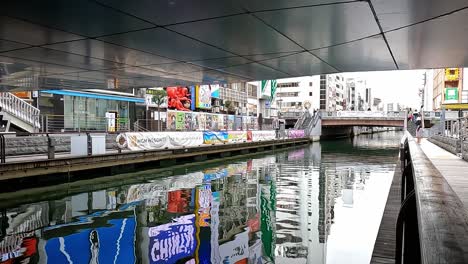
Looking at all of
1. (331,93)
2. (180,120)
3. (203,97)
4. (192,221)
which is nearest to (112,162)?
(192,221)

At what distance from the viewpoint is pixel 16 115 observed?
25.0m

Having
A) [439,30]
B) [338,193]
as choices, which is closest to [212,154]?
[338,193]

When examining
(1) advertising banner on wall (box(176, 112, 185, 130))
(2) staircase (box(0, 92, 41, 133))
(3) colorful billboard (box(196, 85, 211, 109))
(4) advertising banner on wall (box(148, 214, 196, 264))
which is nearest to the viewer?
(4) advertising banner on wall (box(148, 214, 196, 264))

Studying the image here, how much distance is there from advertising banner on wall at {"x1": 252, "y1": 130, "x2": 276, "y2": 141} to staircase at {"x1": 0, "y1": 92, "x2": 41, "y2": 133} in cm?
2066

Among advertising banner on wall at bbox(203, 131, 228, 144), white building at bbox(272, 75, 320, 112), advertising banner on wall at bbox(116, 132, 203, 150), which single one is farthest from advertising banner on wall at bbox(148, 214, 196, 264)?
white building at bbox(272, 75, 320, 112)

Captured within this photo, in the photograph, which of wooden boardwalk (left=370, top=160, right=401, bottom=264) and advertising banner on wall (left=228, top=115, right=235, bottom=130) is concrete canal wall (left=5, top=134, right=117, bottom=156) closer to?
wooden boardwalk (left=370, top=160, right=401, bottom=264)

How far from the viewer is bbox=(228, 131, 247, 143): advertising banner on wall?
35.6m

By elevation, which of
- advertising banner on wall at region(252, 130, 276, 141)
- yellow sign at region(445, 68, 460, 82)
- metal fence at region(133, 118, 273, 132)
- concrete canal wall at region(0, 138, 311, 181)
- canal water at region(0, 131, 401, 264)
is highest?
yellow sign at region(445, 68, 460, 82)

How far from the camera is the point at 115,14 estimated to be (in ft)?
18.2

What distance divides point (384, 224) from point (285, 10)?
491 cm

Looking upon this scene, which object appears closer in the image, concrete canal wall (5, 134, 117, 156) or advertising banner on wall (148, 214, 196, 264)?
advertising banner on wall (148, 214, 196, 264)

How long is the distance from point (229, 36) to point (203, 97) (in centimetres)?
5362

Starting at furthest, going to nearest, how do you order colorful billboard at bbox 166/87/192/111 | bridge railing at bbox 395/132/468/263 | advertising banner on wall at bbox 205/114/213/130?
1. advertising banner on wall at bbox 205/114/213/130
2. colorful billboard at bbox 166/87/192/111
3. bridge railing at bbox 395/132/468/263

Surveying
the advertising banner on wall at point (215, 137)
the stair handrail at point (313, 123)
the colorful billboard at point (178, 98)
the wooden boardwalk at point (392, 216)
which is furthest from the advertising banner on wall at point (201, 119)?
the wooden boardwalk at point (392, 216)
